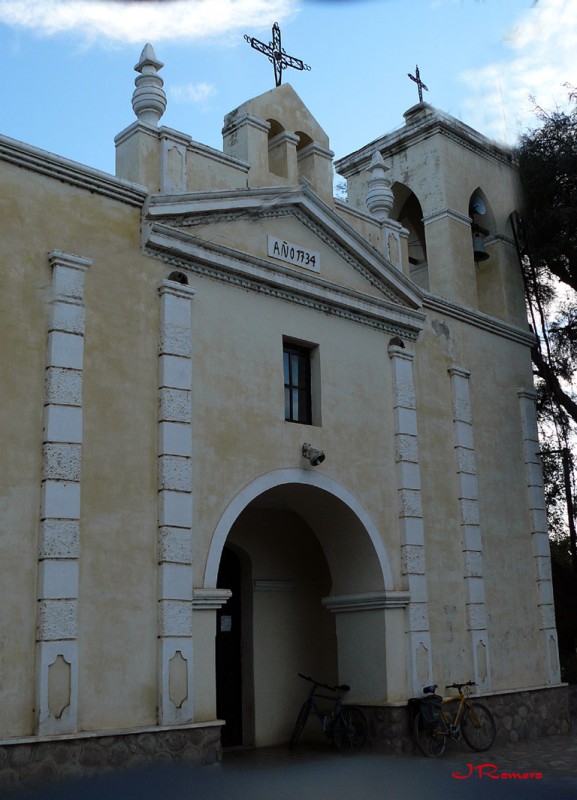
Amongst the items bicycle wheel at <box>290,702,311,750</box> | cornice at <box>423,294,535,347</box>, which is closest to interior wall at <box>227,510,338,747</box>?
bicycle wheel at <box>290,702,311,750</box>

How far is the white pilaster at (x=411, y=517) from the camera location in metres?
12.5

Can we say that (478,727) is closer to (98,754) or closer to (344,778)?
(344,778)

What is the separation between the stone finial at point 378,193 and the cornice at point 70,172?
191 inches

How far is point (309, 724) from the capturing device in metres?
13.5

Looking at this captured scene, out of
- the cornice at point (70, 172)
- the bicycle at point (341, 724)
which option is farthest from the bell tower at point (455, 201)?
the bicycle at point (341, 724)

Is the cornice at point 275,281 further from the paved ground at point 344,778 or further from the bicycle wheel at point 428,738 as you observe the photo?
the paved ground at point 344,778

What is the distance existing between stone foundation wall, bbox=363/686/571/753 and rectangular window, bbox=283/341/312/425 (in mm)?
4055

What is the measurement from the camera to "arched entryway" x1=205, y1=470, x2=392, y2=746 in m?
12.4

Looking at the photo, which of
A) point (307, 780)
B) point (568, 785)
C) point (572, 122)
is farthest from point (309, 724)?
point (572, 122)

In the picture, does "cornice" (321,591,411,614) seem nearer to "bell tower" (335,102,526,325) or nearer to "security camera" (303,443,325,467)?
"security camera" (303,443,325,467)

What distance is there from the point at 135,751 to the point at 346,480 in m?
4.67

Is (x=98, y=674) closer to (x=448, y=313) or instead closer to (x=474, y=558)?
(x=474, y=558)
